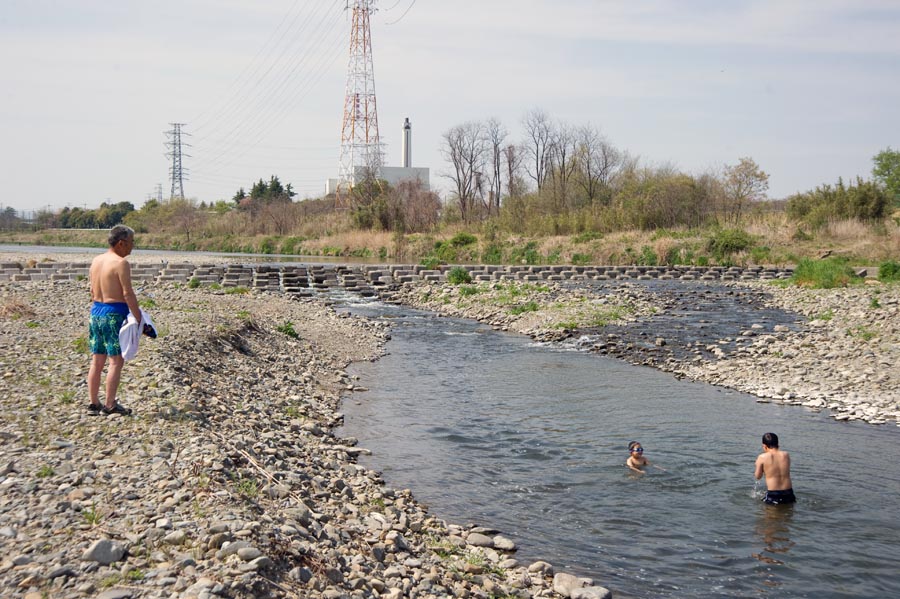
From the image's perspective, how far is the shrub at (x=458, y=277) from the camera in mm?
31359

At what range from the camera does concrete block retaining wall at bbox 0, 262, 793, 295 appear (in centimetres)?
2944

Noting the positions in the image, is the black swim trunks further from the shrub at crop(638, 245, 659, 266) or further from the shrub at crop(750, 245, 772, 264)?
the shrub at crop(638, 245, 659, 266)

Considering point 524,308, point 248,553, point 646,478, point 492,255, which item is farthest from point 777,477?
point 492,255

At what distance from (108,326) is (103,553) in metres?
3.39

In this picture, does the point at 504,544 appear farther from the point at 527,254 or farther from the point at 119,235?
the point at 527,254

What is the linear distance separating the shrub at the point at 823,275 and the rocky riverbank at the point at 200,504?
72.2ft

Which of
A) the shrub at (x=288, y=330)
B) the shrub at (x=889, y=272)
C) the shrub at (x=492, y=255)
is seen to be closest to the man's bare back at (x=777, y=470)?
the shrub at (x=288, y=330)

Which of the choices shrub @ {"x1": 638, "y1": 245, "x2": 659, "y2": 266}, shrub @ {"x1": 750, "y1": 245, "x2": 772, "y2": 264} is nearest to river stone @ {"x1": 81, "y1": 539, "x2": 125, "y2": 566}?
shrub @ {"x1": 638, "y1": 245, "x2": 659, "y2": 266}

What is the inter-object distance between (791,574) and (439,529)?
124 inches

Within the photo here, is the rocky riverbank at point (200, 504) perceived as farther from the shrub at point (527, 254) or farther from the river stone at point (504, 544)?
the shrub at point (527, 254)

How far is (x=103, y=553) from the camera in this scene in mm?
4566

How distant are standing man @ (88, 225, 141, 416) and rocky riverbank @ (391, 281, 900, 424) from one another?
401 inches

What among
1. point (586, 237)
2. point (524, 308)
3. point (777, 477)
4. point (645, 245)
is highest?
point (586, 237)

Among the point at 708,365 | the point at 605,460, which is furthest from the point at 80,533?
the point at 708,365
